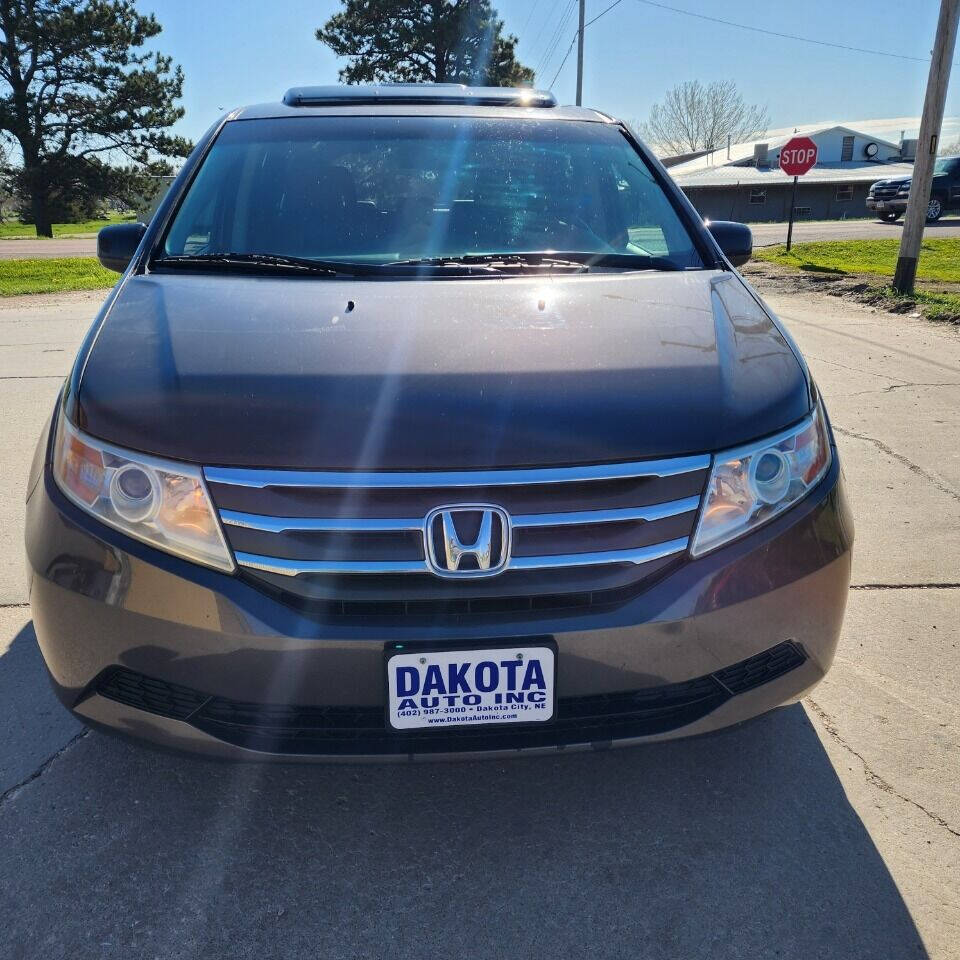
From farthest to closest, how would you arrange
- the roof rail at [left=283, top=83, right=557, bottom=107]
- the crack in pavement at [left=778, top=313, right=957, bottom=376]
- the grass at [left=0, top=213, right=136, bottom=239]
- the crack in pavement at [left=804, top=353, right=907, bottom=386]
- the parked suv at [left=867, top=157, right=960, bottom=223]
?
the grass at [left=0, top=213, right=136, bottom=239] < the parked suv at [left=867, top=157, right=960, bottom=223] < the crack in pavement at [left=778, top=313, right=957, bottom=376] < the crack in pavement at [left=804, top=353, right=907, bottom=386] < the roof rail at [left=283, top=83, right=557, bottom=107]

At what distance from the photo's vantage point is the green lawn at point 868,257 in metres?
12.8

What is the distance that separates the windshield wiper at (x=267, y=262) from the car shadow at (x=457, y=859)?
129cm

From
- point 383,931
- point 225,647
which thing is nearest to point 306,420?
point 225,647

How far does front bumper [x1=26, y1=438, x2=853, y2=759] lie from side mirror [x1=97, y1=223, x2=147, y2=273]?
4.30 ft

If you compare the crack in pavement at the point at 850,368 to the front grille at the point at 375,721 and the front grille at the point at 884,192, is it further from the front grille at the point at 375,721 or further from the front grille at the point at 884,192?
the front grille at the point at 884,192

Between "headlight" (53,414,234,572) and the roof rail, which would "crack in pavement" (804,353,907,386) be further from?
"headlight" (53,414,234,572)

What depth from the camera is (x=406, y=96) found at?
3.39 metres

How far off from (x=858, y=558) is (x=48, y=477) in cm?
286

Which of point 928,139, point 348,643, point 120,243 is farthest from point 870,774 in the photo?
point 928,139

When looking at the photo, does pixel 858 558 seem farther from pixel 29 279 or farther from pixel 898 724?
pixel 29 279

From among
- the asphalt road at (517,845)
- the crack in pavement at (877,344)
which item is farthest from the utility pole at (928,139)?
the asphalt road at (517,845)

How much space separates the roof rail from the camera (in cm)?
334

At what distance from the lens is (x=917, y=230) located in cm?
1010

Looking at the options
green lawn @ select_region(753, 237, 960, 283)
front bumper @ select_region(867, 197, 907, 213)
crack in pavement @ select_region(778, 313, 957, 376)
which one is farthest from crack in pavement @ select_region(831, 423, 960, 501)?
front bumper @ select_region(867, 197, 907, 213)
